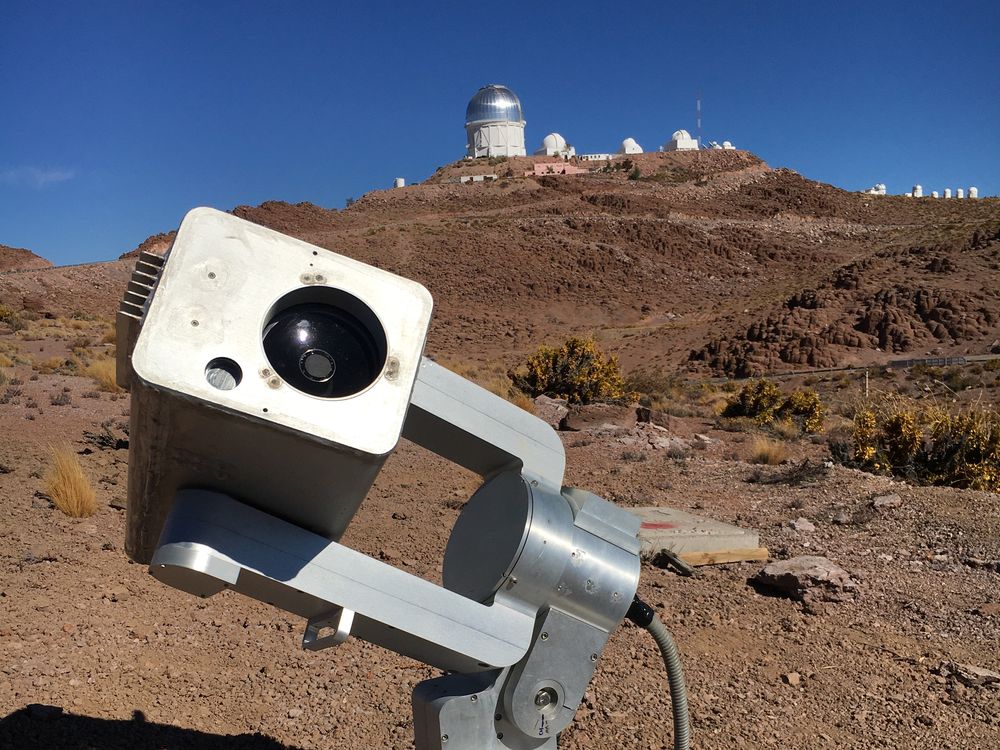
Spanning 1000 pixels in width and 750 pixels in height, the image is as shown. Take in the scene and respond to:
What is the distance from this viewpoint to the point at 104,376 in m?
11.2

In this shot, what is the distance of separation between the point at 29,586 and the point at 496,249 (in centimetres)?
4110

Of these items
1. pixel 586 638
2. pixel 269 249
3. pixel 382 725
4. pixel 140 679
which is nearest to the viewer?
pixel 269 249

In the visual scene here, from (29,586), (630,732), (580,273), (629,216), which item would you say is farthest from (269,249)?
(629,216)

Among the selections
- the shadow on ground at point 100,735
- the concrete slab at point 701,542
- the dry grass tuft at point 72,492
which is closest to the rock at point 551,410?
the concrete slab at point 701,542

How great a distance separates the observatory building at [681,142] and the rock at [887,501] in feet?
220

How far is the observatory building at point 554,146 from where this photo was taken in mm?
69894

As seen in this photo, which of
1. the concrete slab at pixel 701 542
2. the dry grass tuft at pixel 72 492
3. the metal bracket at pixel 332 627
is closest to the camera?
the metal bracket at pixel 332 627

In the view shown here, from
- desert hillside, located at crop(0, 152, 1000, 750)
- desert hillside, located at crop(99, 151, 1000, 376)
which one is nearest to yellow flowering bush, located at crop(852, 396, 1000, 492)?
desert hillside, located at crop(0, 152, 1000, 750)

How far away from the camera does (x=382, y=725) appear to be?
356 cm

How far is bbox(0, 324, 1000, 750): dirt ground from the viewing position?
357 cm

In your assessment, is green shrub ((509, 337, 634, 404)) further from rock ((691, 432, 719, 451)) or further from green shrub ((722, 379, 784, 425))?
rock ((691, 432, 719, 451))

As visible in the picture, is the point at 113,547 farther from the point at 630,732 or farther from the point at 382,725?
the point at 630,732

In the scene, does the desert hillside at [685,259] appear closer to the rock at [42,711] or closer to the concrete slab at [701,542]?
the concrete slab at [701,542]

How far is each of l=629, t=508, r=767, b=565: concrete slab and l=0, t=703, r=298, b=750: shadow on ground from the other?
311 cm
